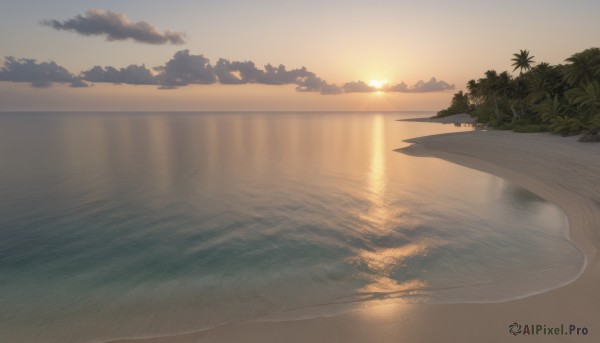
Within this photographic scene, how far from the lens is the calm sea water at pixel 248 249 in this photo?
10.9m

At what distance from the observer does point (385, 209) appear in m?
22.4

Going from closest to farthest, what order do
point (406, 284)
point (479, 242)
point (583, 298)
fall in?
point (583, 298)
point (406, 284)
point (479, 242)

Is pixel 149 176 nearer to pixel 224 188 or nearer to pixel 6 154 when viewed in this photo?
pixel 224 188

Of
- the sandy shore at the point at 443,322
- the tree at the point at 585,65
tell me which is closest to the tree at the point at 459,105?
the tree at the point at 585,65

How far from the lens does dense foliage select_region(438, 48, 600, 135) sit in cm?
4647

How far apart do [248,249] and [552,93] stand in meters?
72.4

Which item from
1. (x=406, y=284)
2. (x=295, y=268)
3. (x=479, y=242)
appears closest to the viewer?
(x=406, y=284)

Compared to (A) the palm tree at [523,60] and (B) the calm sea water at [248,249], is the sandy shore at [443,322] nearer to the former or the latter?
(B) the calm sea water at [248,249]

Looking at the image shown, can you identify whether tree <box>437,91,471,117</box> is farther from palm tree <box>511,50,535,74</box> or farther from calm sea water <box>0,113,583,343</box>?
calm sea water <box>0,113,583,343</box>

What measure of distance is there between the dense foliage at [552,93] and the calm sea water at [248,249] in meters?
27.3

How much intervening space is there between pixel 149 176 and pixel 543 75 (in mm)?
71943

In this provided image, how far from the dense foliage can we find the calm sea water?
1074 inches

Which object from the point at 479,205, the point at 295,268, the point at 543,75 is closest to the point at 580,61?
the point at 543,75

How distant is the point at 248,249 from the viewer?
15.8m
